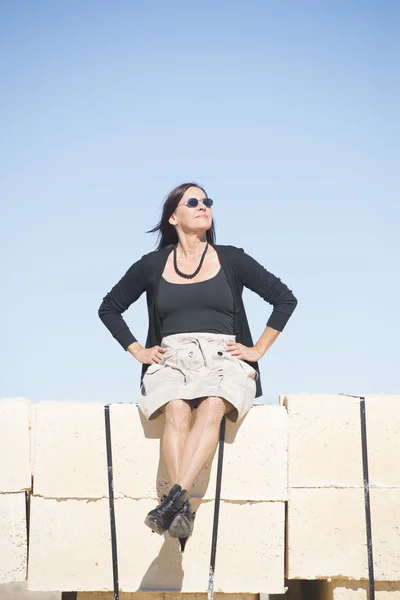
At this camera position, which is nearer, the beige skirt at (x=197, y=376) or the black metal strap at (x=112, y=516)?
the beige skirt at (x=197, y=376)

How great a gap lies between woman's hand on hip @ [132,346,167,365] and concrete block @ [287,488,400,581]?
1.24 m

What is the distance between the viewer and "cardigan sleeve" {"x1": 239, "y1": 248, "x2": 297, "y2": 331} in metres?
5.37

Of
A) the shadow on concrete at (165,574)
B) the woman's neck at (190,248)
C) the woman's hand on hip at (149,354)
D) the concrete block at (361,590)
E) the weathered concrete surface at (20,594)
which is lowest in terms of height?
the weathered concrete surface at (20,594)

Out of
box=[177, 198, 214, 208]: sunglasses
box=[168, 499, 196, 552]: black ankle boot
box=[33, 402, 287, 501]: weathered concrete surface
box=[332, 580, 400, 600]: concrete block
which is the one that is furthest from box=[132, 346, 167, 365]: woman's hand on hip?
box=[332, 580, 400, 600]: concrete block

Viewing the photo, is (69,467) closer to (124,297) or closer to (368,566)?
(124,297)

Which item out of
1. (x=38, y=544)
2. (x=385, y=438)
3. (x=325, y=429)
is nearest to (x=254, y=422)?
(x=325, y=429)

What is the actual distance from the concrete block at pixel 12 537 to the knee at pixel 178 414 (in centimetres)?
116

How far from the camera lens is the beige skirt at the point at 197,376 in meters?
4.79

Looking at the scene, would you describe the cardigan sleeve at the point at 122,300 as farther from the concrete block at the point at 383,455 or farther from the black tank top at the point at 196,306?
the concrete block at the point at 383,455

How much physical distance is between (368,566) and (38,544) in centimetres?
214

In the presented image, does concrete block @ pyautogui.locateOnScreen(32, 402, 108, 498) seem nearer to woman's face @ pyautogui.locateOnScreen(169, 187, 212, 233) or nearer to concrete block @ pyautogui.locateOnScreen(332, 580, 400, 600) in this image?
woman's face @ pyautogui.locateOnScreen(169, 187, 212, 233)

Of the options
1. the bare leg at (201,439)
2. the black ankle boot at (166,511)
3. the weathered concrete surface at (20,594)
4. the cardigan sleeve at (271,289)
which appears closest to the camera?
the black ankle boot at (166,511)

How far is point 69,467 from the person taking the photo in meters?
5.01

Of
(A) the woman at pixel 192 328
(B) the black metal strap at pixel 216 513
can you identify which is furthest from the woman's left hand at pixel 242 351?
(B) the black metal strap at pixel 216 513
